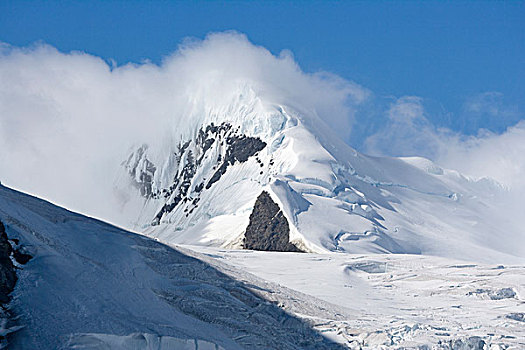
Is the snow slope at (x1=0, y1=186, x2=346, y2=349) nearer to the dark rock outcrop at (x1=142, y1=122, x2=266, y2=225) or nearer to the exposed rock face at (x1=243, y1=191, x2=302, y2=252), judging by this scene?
the exposed rock face at (x1=243, y1=191, x2=302, y2=252)

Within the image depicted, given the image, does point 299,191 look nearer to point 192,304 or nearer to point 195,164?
point 195,164

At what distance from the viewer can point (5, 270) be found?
1564cm

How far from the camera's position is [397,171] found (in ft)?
304

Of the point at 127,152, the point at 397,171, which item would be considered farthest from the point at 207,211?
the point at 127,152

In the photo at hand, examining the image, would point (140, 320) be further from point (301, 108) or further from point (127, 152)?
point (127, 152)

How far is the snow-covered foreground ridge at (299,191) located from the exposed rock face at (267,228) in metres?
0.81

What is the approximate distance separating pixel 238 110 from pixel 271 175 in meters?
19.8

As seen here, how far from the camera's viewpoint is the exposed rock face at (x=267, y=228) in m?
64.5

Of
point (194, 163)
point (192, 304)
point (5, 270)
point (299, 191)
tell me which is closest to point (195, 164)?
point (194, 163)

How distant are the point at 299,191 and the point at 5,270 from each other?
56.6 meters

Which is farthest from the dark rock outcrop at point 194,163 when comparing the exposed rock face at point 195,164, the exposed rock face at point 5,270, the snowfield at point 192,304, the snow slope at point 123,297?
the exposed rock face at point 5,270

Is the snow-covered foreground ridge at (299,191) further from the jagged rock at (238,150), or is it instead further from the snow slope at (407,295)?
the snow slope at (407,295)

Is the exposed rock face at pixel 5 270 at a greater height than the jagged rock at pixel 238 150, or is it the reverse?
the jagged rock at pixel 238 150

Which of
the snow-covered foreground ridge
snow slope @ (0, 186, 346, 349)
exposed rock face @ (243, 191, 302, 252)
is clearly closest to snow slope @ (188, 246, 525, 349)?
snow slope @ (0, 186, 346, 349)
